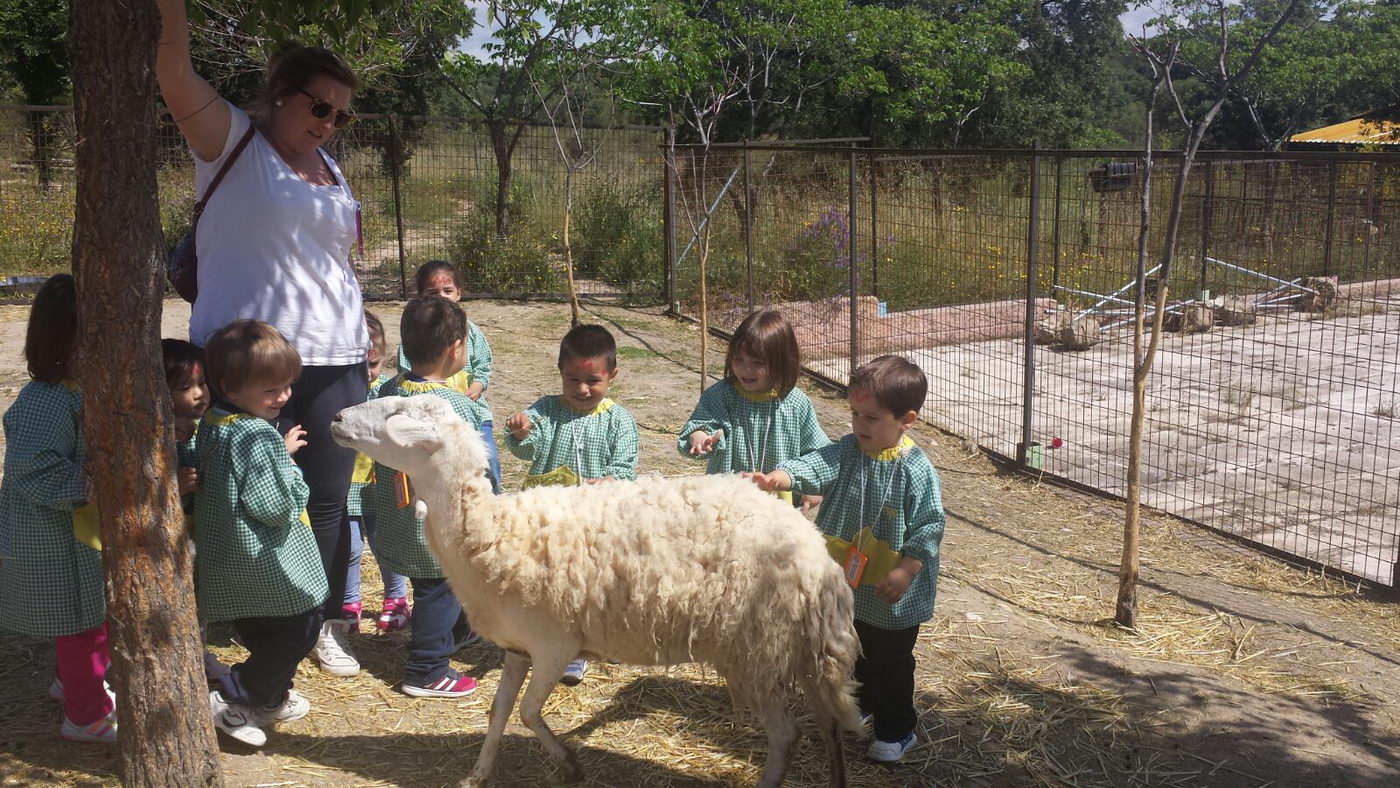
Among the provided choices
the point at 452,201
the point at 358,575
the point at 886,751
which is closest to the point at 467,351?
the point at 358,575

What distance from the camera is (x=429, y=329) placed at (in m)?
Result: 3.87

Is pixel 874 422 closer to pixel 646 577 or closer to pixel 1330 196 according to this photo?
pixel 646 577

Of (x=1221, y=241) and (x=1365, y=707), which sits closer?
(x=1365, y=707)

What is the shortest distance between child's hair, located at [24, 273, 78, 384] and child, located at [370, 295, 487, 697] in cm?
101

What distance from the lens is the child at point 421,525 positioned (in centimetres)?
388

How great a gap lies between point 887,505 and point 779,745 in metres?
0.86

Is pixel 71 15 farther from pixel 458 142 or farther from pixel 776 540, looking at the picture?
pixel 458 142

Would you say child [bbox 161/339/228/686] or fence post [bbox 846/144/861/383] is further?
fence post [bbox 846/144/861/383]

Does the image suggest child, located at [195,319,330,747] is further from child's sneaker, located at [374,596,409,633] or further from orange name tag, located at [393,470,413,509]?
child's sneaker, located at [374,596,409,633]

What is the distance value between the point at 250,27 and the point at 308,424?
1327 mm

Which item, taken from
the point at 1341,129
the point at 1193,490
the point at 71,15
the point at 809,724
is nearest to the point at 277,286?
the point at 71,15

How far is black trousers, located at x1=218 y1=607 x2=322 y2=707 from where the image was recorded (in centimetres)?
359

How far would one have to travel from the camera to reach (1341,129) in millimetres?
33125

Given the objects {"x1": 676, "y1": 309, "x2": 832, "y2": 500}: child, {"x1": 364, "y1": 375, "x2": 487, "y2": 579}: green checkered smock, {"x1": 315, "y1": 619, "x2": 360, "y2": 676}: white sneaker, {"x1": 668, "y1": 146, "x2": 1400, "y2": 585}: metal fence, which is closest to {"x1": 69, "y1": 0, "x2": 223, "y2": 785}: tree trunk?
{"x1": 364, "y1": 375, "x2": 487, "y2": 579}: green checkered smock
